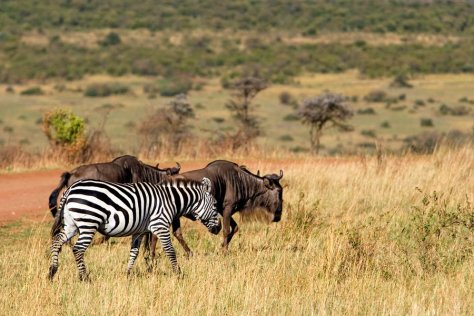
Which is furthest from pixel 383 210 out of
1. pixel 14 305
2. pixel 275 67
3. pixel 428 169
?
pixel 275 67

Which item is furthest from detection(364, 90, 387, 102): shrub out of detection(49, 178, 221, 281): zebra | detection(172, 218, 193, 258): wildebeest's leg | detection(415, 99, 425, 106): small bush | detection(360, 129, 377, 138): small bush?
detection(49, 178, 221, 281): zebra

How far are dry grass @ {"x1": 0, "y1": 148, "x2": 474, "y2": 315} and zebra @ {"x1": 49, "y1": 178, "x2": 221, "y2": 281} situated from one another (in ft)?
1.22

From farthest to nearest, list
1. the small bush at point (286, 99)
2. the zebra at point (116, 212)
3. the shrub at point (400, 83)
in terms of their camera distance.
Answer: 1. the shrub at point (400, 83)
2. the small bush at point (286, 99)
3. the zebra at point (116, 212)

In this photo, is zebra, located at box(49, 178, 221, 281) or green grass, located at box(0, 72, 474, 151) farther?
green grass, located at box(0, 72, 474, 151)

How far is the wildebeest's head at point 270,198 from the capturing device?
1320 centimetres

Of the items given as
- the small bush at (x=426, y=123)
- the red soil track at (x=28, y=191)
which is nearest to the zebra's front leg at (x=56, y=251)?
the red soil track at (x=28, y=191)

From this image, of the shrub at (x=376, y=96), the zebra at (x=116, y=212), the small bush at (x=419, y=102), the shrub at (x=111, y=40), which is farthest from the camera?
the shrub at (x=111, y=40)

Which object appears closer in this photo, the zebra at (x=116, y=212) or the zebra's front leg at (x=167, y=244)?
the zebra at (x=116, y=212)

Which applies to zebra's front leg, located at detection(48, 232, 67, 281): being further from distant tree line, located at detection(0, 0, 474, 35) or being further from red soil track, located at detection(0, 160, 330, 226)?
distant tree line, located at detection(0, 0, 474, 35)

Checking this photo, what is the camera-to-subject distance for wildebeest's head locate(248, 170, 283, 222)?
1320cm

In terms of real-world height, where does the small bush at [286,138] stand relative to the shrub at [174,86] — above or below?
below

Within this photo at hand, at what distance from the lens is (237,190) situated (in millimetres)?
13094

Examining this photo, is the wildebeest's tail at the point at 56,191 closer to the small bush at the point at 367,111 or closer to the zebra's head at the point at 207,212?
the zebra's head at the point at 207,212

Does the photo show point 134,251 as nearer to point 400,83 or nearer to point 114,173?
point 114,173
